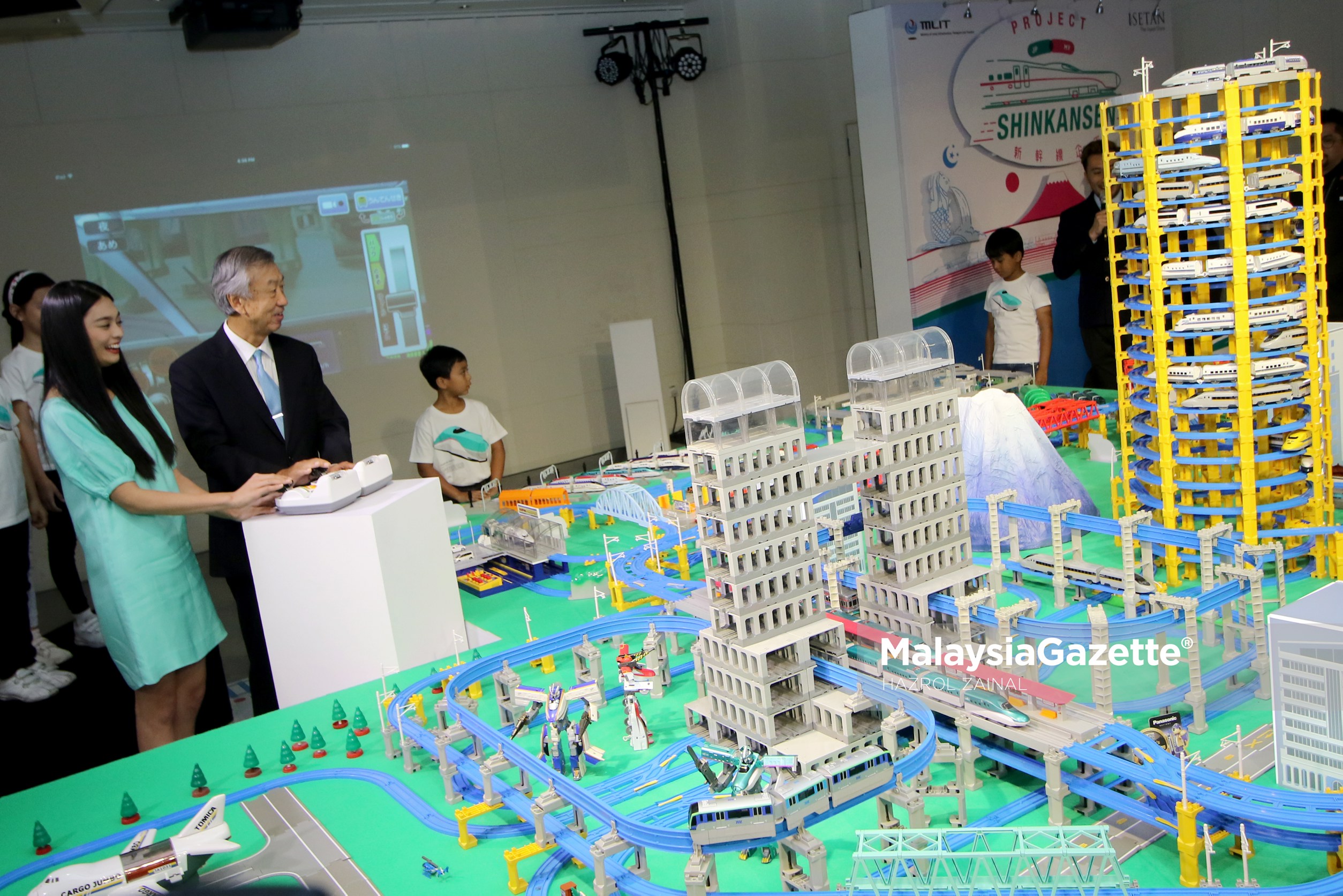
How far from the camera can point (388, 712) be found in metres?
4.85

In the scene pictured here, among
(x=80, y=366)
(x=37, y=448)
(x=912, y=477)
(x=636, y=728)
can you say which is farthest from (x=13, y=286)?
(x=912, y=477)

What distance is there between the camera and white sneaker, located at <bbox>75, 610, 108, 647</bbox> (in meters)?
8.18

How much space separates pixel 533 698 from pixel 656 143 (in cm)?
962

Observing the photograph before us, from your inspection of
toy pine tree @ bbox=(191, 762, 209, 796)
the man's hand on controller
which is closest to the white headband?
the man's hand on controller

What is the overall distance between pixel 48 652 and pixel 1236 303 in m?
7.74

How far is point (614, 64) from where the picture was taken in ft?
41.2

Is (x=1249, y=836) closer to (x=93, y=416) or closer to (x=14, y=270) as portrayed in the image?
(x=93, y=416)

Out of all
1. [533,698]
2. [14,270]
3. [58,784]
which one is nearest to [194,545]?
[14,270]

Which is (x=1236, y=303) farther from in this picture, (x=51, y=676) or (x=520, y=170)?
(x=520, y=170)

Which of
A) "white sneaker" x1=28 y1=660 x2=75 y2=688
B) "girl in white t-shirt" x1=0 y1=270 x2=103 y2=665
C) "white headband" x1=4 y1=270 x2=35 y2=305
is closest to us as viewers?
"white sneaker" x1=28 y1=660 x2=75 y2=688

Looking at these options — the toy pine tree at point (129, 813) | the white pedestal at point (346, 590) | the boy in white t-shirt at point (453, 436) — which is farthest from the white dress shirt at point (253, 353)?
the boy in white t-shirt at point (453, 436)

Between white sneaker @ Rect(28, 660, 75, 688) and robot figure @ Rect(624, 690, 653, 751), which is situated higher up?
robot figure @ Rect(624, 690, 653, 751)

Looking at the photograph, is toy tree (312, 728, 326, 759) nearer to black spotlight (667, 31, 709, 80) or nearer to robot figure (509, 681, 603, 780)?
robot figure (509, 681, 603, 780)

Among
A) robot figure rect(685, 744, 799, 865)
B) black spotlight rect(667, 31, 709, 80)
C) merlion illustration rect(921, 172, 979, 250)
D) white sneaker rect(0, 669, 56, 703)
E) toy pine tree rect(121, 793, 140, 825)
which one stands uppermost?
Answer: black spotlight rect(667, 31, 709, 80)
